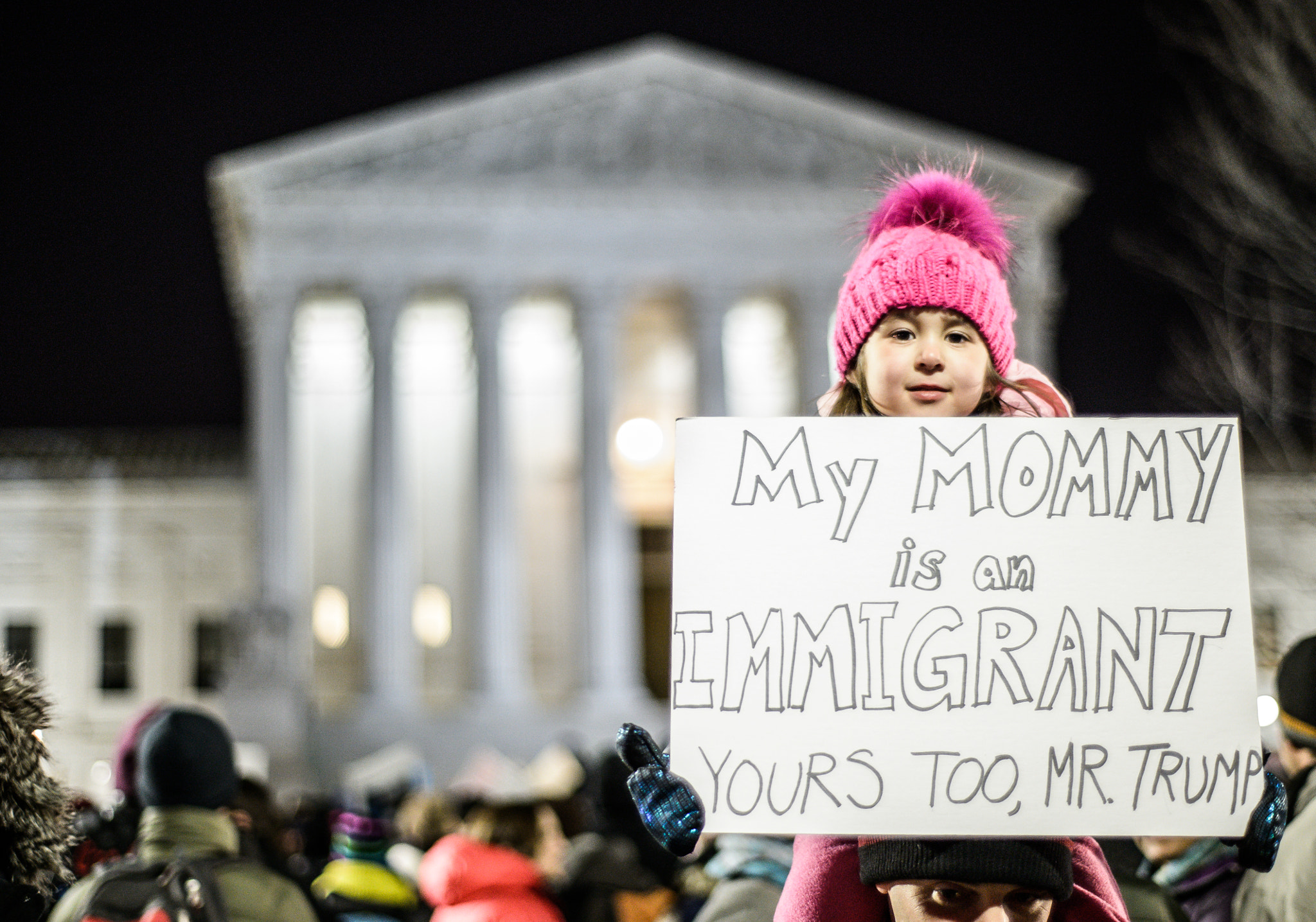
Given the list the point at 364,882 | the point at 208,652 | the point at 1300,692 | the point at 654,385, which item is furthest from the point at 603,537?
the point at 1300,692

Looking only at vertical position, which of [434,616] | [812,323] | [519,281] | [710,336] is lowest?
[434,616]

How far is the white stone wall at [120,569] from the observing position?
5091 centimetres

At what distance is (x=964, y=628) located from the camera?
3.67 meters

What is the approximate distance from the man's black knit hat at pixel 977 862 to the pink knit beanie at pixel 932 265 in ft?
4.42

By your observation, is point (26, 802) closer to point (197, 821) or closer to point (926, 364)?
point (197, 821)

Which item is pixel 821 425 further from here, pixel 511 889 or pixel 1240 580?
pixel 511 889

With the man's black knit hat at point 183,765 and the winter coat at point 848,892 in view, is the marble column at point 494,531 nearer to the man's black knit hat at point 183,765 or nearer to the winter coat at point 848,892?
the man's black knit hat at point 183,765

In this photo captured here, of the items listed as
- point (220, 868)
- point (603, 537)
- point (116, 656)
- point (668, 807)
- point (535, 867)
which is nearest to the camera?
point (668, 807)

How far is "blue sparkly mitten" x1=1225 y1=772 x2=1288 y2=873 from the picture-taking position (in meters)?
3.67

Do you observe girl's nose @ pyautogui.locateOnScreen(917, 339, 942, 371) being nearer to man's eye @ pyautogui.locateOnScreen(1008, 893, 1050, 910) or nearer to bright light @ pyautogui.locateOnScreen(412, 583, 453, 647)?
man's eye @ pyautogui.locateOnScreen(1008, 893, 1050, 910)

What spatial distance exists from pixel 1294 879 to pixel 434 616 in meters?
42.9

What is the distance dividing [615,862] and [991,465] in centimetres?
547

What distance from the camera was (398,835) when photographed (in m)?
13.8

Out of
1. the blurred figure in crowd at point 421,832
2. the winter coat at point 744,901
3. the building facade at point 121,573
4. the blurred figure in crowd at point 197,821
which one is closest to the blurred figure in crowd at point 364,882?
the blurred figure in crowd at point 421,832
